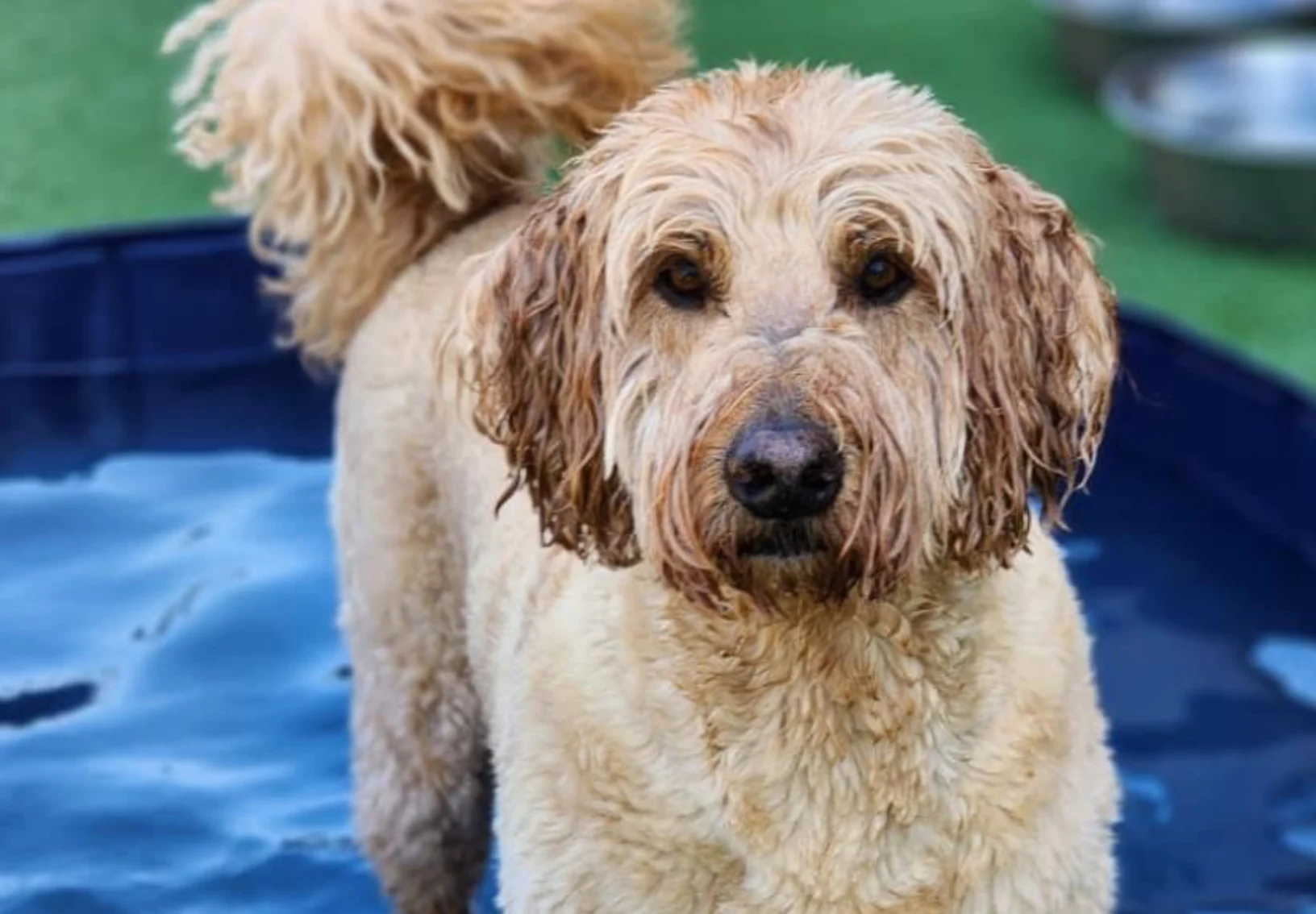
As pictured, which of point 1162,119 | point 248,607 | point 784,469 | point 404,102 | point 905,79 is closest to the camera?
point 784,469

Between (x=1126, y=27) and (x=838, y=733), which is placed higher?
(x=838, y=733)

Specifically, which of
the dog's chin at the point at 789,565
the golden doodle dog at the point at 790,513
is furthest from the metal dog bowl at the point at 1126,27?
the dog's chin at the point at 789,565

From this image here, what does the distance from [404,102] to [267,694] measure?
1.68m

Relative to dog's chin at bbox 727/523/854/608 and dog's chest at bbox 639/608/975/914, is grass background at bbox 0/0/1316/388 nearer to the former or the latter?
dog's chest at bbox 639/608/975/914

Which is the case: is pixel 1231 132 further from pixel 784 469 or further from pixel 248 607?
pixel 784 469

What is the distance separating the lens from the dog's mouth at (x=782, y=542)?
2412mm

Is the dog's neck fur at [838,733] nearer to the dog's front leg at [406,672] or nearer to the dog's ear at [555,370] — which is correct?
the dog's ear at [555,370]

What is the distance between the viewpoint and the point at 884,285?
2.56 m

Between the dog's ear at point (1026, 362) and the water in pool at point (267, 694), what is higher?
the dog's ear at point (1026, 362)

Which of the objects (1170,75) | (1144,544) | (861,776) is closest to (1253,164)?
(1170,75)

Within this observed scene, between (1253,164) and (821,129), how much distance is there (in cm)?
391

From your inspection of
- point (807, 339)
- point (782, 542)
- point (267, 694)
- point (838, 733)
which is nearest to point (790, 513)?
point (782, 542)

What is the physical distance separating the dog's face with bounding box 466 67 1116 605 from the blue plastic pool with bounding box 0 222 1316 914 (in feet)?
5.66

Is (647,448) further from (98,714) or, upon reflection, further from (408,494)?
(98,714)
